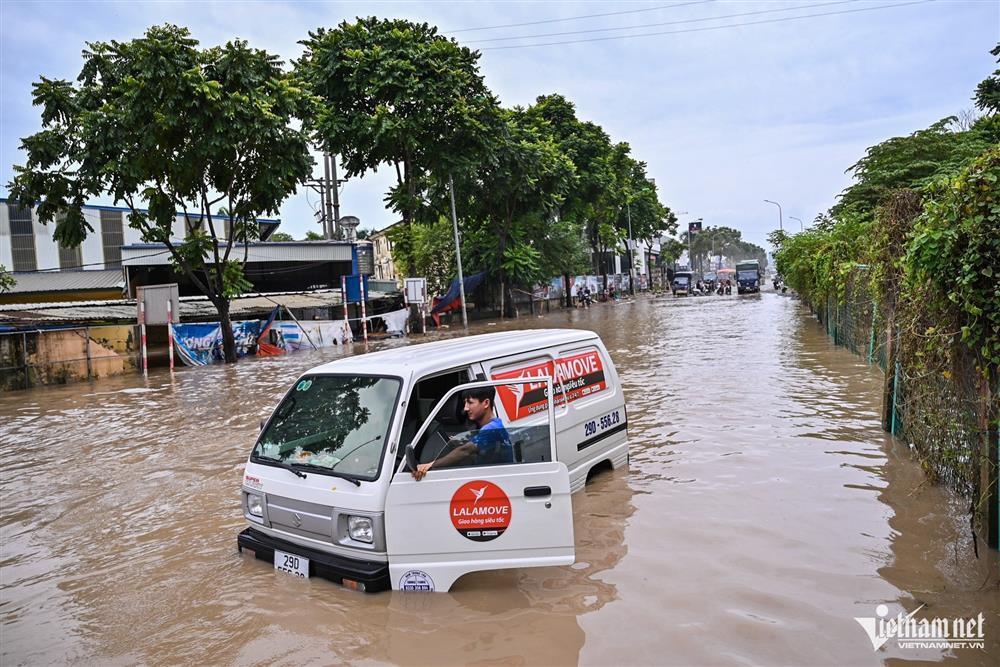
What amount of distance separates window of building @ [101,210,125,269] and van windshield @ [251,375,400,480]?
3895 centimetres

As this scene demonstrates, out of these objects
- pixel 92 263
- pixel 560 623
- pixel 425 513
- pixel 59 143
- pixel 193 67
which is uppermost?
pixel 193 67

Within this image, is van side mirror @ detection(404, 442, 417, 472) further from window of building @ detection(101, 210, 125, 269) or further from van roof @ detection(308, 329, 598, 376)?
window of building @ detection(101, 210, 125, 269)

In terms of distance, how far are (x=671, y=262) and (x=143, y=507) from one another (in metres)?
105

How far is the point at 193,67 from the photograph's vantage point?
A: 65.4 feet

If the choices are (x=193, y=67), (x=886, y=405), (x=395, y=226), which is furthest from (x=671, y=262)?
(x=886, y=405)

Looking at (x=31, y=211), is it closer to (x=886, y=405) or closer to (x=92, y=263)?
(x=92, y=263)

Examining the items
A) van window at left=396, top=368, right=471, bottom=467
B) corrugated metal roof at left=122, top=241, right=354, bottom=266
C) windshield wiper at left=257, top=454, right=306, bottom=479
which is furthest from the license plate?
corrugated metal roof at left=122, top=241, right=354, bottom=266

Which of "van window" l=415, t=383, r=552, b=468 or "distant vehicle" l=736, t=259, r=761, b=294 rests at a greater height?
"distant vehicle" l=736, t=259, r=761, b=294

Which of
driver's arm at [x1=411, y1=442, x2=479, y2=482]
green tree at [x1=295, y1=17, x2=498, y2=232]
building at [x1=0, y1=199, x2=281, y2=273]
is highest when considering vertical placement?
green tree at [x1=295, y1=17, x2=498, y2=232]

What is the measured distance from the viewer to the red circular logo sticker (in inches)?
176

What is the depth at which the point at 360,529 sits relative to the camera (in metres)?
4.68

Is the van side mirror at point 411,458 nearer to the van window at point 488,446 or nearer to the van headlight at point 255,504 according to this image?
the van window at point 488,446

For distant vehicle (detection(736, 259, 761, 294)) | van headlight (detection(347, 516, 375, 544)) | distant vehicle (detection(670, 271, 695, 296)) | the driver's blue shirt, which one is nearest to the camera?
the driver's blue shirt

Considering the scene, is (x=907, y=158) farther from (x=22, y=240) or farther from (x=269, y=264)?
(x=22, y=240)
